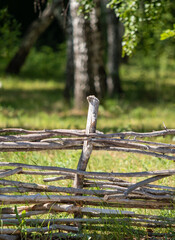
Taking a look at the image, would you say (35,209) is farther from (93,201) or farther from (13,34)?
(13,34)

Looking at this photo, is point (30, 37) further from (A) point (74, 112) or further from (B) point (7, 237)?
(B) point (7, 237)

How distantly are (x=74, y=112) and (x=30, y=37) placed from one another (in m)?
5.88

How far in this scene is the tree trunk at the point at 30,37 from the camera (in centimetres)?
1247

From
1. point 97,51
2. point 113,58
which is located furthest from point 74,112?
point 113,58

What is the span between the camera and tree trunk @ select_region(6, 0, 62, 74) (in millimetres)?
12469

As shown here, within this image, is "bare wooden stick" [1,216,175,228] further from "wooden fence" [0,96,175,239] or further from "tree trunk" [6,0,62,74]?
"tree trunk" [6,0,62,74]

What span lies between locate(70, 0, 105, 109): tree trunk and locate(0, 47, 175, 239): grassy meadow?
47cm

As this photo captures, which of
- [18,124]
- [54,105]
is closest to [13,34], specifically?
[18,124]

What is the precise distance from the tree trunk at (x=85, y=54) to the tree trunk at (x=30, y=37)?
454cm

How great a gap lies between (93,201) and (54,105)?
6.42 metres

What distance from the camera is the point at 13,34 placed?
6496mm

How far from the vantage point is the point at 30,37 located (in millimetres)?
12859

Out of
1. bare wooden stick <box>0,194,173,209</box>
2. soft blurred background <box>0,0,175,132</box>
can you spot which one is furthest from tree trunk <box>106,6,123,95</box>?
bare wooden stick <box>0,194,173,209</box>

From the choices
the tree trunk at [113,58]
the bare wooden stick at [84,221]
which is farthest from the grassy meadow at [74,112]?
the tree trunk at [113,58]
